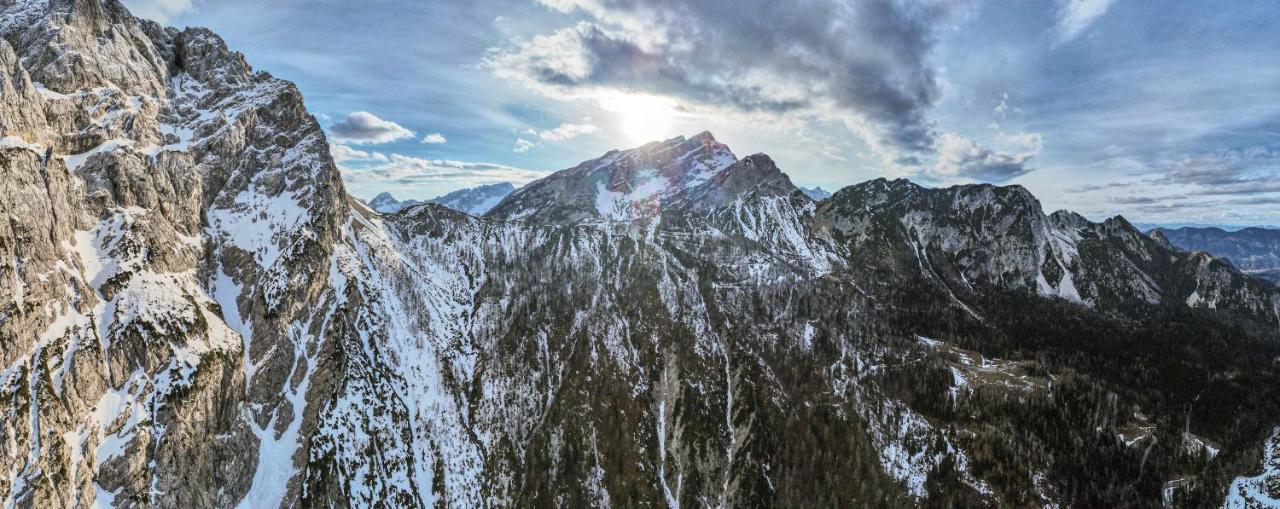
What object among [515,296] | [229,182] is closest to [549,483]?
[515,296]

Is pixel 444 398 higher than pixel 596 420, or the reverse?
pixel 444 398

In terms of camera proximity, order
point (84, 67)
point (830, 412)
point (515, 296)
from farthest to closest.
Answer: point (515, 296), point (830, 412), point (84, 67)

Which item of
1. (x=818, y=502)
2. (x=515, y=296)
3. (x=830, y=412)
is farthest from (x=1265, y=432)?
(x=515, y=296)

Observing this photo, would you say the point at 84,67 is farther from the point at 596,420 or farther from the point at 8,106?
the point at 596,420

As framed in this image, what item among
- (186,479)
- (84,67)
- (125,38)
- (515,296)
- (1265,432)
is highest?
(125,38)

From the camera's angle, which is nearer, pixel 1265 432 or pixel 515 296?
pixel 1265 432

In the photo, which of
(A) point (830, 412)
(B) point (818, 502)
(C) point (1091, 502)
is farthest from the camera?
(A) point (830, 412)

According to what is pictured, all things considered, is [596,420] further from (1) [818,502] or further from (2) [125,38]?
(2) [125,38]
